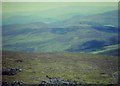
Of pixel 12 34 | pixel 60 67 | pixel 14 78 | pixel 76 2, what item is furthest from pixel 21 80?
pixel 76 2

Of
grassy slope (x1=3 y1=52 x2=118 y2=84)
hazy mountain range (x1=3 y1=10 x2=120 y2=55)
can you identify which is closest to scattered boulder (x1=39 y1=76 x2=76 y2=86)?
grassy slope (x1=3 y1=52 x2=118 y2=84)

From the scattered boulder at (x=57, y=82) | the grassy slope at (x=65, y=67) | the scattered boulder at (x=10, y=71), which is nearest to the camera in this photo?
the scattered boulder at (x=57, y=82)

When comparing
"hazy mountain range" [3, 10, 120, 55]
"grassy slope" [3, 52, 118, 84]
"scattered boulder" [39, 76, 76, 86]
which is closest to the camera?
"scattered boulder" [39, 76, 76, 86]

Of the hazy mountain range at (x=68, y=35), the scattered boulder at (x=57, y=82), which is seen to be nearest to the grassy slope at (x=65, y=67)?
the scattered boulder at (x=57, y=82)

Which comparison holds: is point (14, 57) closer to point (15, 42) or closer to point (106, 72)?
point (15, 42)

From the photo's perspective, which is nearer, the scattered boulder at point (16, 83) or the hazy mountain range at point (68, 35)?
the scattered boulder at point (16, 83)

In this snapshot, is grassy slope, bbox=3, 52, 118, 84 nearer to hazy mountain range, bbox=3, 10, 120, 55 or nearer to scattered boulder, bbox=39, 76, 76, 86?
scattered boulder, bbox=39, 76, 76, 86

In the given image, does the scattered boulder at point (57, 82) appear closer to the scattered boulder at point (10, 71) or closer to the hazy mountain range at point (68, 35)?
the scattered boulder at point (10, 71)

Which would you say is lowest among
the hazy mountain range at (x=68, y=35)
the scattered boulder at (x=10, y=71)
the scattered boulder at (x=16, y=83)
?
the scattered boulder at (x=16, y=83)

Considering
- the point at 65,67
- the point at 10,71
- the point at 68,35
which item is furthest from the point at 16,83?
the point at 68,35
